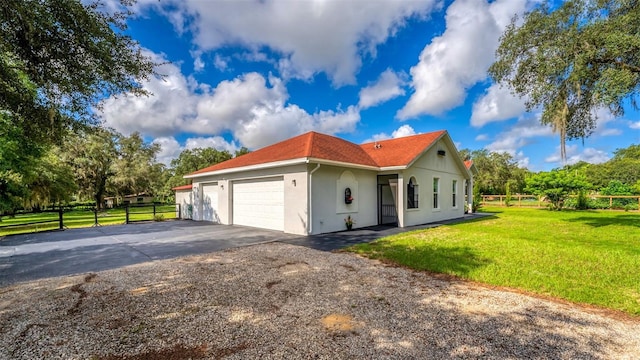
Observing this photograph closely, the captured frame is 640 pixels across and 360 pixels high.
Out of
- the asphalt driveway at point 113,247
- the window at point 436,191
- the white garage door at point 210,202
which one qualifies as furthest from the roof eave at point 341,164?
the white garage door at point 210,202

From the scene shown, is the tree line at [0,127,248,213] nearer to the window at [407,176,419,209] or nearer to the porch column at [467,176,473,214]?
the window at [407,176,419,209]

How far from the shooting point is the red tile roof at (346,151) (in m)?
10.7

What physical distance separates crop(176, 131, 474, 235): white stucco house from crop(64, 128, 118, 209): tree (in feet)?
75.1

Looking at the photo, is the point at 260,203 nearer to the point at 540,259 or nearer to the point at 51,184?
the point at 540,259

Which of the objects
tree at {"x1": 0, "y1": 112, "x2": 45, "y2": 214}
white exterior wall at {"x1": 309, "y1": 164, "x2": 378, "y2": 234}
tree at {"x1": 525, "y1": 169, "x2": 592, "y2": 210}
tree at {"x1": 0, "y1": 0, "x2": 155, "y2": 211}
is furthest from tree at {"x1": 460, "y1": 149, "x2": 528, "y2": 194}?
tree at {"x1": 0, "y1": 112, "x2": 45, "y2": 214}

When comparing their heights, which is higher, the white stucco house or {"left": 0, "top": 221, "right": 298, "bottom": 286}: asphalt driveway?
the white stucco house

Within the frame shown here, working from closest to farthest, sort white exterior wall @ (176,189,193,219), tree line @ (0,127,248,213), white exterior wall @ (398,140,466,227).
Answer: white exterior wall @ (398,140,466,227), white exterior wall @ (176,189,193,219), tree line @ (0,127,248,213)

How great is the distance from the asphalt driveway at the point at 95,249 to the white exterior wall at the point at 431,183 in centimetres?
659

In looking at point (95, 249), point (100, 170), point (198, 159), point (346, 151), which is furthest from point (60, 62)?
point (198, 159)

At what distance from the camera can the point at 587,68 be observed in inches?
362

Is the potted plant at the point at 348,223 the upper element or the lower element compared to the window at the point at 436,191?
lower

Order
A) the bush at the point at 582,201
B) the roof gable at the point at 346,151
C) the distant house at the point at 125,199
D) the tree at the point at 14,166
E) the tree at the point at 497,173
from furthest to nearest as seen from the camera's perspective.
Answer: the tree at the point at 497,173
the distant house at the point at 125,199
the bush at the point at 582,201
the roof gable at the point at 346,151
the tree at the point at 14,166

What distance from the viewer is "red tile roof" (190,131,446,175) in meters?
10.7

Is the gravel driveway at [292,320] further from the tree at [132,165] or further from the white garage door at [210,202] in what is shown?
the tree at [132,165]
